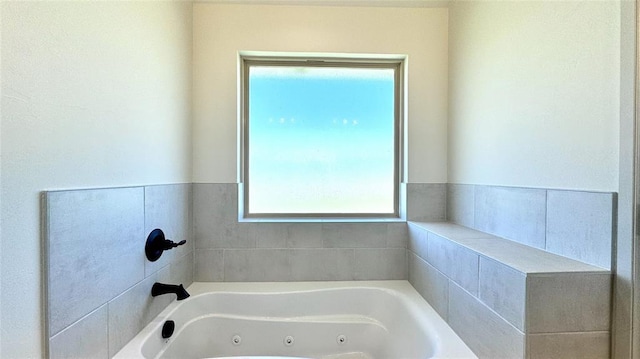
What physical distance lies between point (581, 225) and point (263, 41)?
1.88 metres

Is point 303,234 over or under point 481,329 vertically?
over

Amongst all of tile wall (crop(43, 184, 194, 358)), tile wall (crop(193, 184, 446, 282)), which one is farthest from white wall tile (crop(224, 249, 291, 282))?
tile wall (crop(43, 184, 194, 358))

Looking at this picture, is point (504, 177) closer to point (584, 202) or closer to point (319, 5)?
point (584, 202)

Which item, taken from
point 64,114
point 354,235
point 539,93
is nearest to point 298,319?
point 354,235

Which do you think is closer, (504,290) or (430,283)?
(504,290)

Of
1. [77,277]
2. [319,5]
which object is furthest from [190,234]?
[319,5]

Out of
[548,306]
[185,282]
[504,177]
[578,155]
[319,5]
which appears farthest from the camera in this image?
[319,5]

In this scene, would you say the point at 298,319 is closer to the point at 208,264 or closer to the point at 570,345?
the point at 208,264

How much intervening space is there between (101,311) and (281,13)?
184cm

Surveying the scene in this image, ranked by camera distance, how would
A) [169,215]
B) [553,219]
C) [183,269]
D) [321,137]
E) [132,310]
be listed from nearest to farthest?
[553,219], [132,310], [169,215], [183,269], [321,137]

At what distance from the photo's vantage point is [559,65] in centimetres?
118

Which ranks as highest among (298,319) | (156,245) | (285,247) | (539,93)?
(539,93)

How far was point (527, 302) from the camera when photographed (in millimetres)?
962

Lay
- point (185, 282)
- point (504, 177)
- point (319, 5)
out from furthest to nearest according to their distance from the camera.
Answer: point (319, 5), point (185, 282), point (504, 177)
